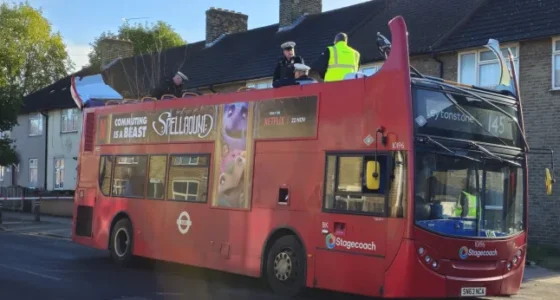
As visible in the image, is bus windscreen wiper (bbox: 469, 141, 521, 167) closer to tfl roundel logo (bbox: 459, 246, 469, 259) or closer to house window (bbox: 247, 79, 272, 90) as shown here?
tfl roundel logo (bbox: 459, 246, 469, 259)

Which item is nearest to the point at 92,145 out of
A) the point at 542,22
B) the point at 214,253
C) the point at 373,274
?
the point at 214,253

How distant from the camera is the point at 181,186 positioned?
1251 centimetres

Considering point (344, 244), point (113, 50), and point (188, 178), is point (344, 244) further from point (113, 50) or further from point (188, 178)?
point (113, 50)

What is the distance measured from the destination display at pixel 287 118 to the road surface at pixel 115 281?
8.15 ft

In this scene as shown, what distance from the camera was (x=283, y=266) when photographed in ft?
33.8

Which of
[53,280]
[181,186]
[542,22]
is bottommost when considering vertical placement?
[53,280]

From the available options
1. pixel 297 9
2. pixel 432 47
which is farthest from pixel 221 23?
pixel 432 47

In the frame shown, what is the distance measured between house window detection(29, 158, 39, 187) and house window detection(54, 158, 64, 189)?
2.34 m

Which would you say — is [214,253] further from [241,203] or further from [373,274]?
[373,274]

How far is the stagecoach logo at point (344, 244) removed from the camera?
29.7 ft

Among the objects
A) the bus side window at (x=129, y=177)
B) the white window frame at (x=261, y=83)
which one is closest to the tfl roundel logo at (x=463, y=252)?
the bus side window at (x=129, y=177)

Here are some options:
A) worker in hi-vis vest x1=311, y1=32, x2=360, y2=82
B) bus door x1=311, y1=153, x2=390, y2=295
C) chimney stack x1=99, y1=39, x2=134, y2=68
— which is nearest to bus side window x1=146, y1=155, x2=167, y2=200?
worker in hi-vis vest x1=311, y1=32, x2=360, y2=82

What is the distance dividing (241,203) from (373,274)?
2.95 metres

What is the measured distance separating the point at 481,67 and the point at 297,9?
1386 centimetres
